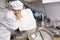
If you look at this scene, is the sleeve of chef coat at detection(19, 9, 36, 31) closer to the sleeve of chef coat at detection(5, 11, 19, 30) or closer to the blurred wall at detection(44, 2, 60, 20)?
the sleeve of chef coat at detection(5, 11, 19, 30)

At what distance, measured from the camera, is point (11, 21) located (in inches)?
60.4

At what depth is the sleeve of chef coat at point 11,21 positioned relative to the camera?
152 cm

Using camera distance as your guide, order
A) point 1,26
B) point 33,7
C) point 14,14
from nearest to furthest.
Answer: point 1,26, point 14,14, point 33,7

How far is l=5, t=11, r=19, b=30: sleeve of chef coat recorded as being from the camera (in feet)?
4.98

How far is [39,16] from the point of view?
1.89 m

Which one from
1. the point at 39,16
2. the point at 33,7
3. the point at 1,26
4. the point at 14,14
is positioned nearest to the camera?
the point at 1,26

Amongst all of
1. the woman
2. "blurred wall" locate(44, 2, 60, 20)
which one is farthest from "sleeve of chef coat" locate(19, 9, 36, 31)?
"blurred wall" locate(44, 2, 60, 20)

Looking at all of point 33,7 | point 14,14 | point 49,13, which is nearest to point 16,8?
point 14,14

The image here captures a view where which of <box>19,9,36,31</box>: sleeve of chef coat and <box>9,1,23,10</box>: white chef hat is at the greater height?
<box>9,1,23,10</box>: white chef hat

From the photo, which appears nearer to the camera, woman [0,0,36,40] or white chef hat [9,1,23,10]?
woman [0,0,36,40]

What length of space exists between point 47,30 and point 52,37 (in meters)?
0.11

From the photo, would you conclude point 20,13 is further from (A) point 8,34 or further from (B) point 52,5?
(B) point 52,5

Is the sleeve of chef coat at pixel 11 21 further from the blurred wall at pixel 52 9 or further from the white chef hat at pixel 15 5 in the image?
the blurred wall at pixel 52 9

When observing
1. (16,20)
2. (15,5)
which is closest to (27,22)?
(16,20)
